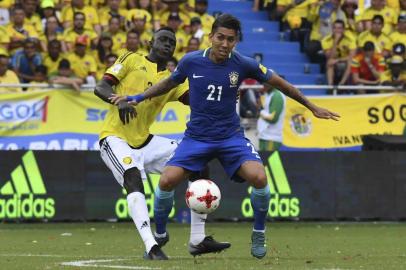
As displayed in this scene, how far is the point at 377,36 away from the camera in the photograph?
22859 millimetres

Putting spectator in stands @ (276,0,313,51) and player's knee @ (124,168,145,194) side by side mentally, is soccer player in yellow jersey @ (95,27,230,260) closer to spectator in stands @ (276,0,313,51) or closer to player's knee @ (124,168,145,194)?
player's knee @ (124,168,145,194)

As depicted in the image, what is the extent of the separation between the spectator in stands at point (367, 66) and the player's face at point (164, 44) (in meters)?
9.35

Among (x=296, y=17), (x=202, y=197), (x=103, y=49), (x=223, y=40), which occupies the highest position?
(x=223, y=40)

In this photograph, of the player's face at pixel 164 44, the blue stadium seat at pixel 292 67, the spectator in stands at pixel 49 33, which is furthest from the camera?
the blue stadium seat at pixel 292 67

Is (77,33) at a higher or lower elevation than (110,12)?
lower

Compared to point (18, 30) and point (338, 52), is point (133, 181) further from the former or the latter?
point (338, 52)

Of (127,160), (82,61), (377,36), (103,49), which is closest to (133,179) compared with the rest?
(127,160)

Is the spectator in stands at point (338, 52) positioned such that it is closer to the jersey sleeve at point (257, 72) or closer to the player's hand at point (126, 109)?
the jersey sleeve at point (257, 72)

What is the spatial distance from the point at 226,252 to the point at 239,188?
233 inches

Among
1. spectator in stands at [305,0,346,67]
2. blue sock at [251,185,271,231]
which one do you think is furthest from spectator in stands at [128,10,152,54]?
blue sock at [251,185,271,231]

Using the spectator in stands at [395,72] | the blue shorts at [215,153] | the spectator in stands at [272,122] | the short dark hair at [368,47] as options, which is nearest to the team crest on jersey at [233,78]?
the blue shorts at [215,153]

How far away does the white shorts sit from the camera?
11.4 m

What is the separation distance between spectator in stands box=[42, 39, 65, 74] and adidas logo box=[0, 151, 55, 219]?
8.85ft

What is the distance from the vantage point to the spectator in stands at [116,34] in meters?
20.9
